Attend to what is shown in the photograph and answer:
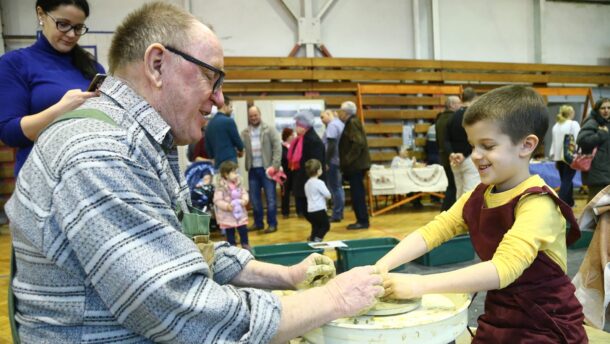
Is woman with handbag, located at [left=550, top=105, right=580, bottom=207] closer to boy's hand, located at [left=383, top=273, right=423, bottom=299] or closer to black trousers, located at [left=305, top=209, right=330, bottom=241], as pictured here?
black trousers, located at [left=305, top=209, right=330, bottom=241]

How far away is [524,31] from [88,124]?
11.3 m

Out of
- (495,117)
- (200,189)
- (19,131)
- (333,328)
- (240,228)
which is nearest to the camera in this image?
(333,328)

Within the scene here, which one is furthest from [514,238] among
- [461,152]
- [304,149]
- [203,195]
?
[304,149]

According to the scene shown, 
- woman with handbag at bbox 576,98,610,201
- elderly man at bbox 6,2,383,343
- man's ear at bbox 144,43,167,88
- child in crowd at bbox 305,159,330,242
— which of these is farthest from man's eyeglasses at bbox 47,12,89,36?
woman with handbag at bbox 576,98,610,201

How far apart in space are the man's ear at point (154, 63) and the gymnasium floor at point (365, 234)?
7.27ft

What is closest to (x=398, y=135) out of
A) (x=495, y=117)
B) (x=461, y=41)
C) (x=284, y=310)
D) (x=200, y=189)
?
(x=461, y=41)

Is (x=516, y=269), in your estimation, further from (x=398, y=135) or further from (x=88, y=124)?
(x=398, y=135)

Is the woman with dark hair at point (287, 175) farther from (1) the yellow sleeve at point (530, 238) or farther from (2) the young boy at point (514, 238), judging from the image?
(1) the yellow sleeve at point (530, 238)

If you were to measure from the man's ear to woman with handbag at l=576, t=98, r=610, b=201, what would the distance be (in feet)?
16.6

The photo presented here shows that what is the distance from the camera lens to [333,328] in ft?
3.49

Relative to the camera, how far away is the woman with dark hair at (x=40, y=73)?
1755 mm

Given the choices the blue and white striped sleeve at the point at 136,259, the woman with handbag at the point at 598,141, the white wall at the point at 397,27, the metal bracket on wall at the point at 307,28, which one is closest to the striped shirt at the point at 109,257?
the blue and white striped sleeve at the point at 136,259

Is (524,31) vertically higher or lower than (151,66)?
higher

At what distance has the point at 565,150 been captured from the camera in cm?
593
